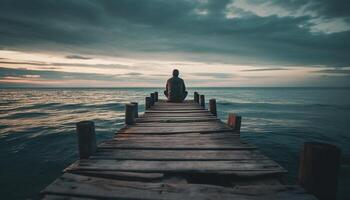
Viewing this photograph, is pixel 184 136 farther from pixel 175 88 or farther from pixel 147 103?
pixel 175 88

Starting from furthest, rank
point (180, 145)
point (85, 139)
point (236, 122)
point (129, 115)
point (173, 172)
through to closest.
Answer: point (129, 115)
point (236, 122)
point (180, 145)
point (85, 139)
point (173, 172)

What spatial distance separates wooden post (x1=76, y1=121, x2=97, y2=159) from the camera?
3715 mm

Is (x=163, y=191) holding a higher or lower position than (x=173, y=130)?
lower

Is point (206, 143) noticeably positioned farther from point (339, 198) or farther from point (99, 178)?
point (339, 198)


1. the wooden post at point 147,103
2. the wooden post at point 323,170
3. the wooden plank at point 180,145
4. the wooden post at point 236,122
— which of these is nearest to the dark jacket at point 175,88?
the wooden post at point 147,103

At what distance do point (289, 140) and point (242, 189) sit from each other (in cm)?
1291

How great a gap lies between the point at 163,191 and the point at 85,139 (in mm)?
1957

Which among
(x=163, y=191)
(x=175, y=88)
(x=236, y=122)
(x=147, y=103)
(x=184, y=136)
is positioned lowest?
(x=163, y=191)

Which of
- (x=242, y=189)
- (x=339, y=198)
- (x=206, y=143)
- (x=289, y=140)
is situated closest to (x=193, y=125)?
(x=206, y=143)

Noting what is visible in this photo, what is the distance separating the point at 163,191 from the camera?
2.56 m

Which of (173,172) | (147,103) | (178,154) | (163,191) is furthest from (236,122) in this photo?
(147,103)

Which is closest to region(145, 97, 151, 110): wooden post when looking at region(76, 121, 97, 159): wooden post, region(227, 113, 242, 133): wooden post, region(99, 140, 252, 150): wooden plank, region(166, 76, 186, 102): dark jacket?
region(166, 76, 186, 102): dark jacket

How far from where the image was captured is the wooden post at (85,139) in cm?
371

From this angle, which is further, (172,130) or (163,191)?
(172,130)
